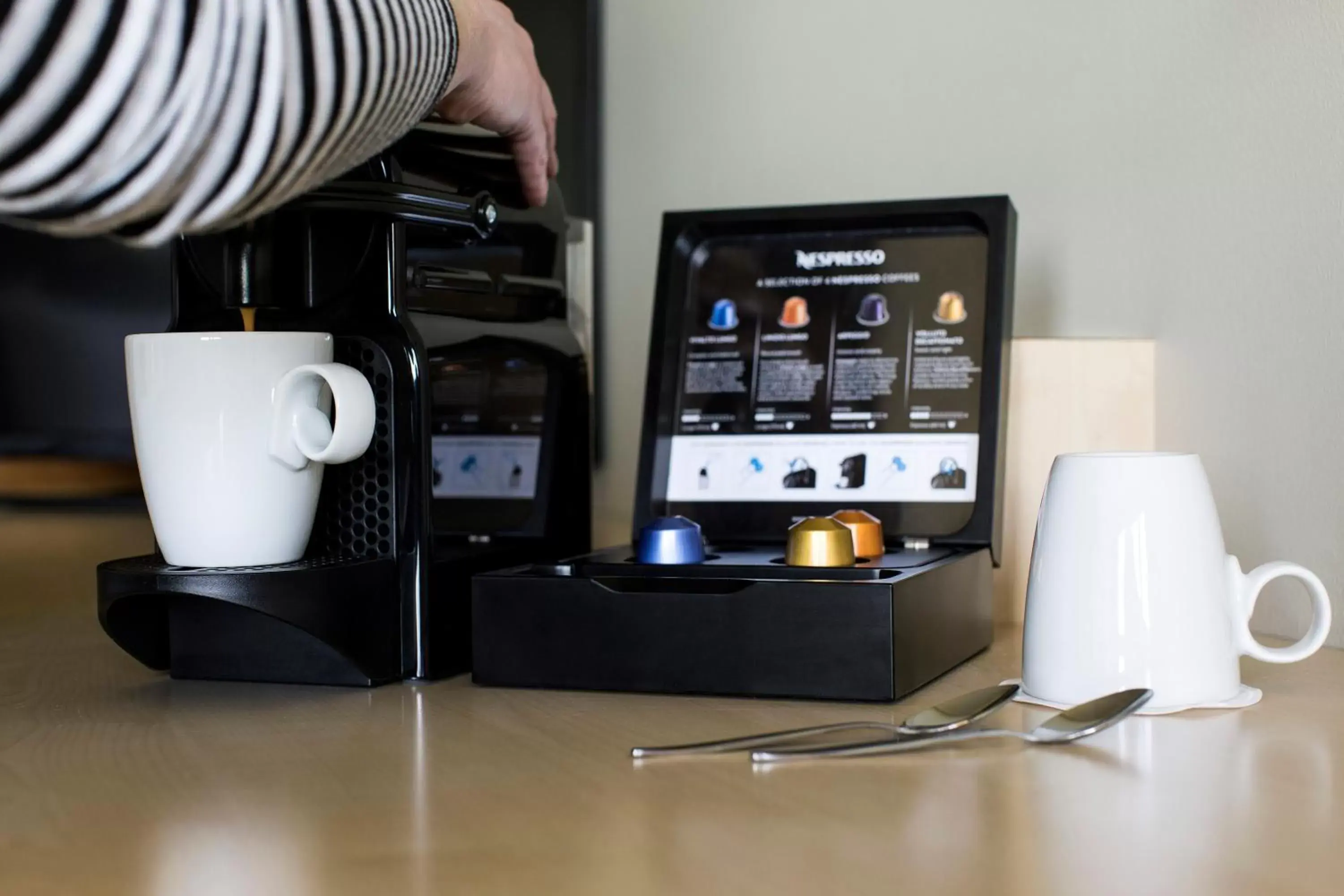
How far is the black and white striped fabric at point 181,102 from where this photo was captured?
440 millimetres

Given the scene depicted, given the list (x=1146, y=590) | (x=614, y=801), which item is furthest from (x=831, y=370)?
(x=614, y=801)

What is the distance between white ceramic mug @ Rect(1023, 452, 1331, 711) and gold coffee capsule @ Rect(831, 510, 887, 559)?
0.58ft

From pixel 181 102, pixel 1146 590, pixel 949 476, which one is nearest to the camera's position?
pixel 181 102

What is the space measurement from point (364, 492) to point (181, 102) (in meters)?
0.40

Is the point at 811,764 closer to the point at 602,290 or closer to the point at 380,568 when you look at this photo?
the point at 380,568

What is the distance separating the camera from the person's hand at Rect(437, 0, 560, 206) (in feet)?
2.65

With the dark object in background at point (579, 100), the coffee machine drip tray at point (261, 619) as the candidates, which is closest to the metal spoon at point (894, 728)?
the coffee machine drip tray at point (261, 619)

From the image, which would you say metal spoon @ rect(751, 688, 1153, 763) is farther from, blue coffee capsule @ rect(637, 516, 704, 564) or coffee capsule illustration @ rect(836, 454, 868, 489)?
coffee capsule illustration @ rect(836, 454, 868, 489)

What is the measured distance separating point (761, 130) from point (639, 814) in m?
0.99

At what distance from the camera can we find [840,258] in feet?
3.44

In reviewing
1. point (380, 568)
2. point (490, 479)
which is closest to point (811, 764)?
point (380, 568)

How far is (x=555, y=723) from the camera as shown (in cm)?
71

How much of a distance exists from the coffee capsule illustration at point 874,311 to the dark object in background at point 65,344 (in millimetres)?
630

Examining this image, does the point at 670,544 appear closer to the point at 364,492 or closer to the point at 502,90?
the point at 364,492
